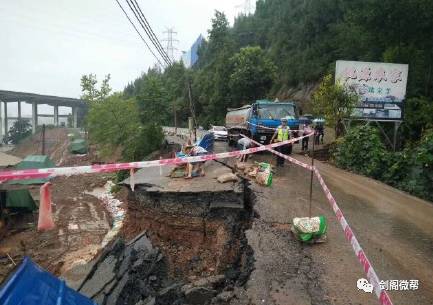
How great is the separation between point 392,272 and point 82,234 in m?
15.8

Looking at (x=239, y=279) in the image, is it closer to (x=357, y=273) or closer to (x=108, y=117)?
(x=357, y=273)

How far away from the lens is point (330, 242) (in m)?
7.22

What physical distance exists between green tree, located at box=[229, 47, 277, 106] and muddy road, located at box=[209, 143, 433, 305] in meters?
36.5

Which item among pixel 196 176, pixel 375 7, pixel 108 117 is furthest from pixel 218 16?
pixel 196 176

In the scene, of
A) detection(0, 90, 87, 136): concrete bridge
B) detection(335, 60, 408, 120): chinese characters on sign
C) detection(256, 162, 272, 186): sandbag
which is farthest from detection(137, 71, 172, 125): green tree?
detection(0, 90, 87, 136): concrete bridge

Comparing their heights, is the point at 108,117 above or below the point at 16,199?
above

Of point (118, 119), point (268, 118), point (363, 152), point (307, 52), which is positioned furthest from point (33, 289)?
point (307, 52)

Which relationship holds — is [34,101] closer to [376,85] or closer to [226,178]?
[376,85]

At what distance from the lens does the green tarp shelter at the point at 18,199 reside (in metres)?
21.9

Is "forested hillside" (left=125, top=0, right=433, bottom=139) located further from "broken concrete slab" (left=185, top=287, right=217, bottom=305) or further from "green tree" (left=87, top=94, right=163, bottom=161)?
"broken concrete slab" (left=185, top=287, right=217, bottom=305)

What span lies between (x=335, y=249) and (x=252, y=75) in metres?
41.2

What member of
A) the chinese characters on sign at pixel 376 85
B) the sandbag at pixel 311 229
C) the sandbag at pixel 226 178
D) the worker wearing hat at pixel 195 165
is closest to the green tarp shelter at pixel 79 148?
the chinese characters on sign at pixel 376 85

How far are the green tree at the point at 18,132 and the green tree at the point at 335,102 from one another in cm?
10783

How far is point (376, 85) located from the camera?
18.3 metres
